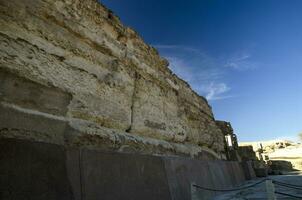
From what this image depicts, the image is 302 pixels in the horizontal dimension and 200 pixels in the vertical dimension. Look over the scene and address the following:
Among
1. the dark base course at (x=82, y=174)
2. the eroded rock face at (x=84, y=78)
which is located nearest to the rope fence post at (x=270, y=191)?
the dark base course at (x=82, y=174)

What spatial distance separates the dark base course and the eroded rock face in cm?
43

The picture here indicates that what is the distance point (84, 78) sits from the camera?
10.7ft

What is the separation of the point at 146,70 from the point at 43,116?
2.68 metres

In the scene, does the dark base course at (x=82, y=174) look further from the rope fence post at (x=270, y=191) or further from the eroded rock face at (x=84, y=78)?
the rope fence post at (x=270, y=191)

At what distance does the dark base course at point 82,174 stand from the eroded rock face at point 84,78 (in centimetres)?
43

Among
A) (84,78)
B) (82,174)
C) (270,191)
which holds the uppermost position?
(84,78)

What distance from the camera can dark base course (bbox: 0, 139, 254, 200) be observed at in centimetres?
180

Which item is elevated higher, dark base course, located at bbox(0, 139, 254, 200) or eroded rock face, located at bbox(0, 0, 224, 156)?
eroded rock face, located at bbox(0, 0, 224, 156)

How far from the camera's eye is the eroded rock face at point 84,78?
8.25 feet

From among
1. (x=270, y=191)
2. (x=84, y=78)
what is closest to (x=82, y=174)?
(x=84, y=78)

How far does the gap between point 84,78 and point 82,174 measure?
4.77 feet

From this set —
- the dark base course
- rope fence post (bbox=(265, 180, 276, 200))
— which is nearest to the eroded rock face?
the dark base course

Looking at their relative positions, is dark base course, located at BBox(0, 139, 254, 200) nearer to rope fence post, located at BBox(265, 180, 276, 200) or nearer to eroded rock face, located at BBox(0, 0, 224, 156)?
eroded rock face, located at BBox(0, 0, 224, 156)

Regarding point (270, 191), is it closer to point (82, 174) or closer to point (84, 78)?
point (82, 174)
